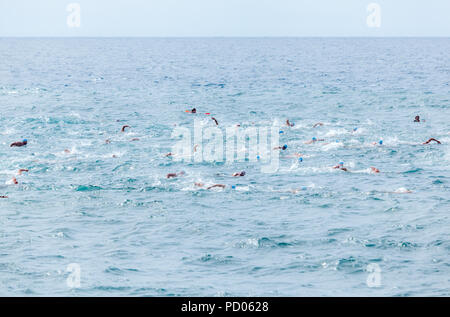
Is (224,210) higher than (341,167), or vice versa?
(341,167)

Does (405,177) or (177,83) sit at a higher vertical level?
(177,83)

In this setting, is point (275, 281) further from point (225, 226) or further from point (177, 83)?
point (177, 83)

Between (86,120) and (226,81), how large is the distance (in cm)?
3420

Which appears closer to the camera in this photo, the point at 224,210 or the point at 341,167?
the point at 224,210

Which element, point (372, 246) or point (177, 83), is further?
point (177, 83)

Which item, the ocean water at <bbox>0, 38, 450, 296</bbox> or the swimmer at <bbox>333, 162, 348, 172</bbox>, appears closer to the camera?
the ocean water at <bbox>0, 38, 450, 296</bbox>

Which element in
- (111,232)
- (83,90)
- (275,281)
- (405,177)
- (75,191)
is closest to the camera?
(275,281)

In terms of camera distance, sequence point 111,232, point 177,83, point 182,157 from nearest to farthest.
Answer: point 111,232, point 182,157, point 177,83

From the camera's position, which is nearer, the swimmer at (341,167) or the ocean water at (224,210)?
the ocean water at (224,210)

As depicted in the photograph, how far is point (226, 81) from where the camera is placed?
74000 millimetres

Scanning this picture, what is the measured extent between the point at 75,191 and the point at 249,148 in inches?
467

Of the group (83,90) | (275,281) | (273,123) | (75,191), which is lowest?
(275,281)

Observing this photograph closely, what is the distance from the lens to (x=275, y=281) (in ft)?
52.3

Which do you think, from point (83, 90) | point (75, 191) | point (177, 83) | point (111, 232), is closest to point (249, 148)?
point (75, 191)
